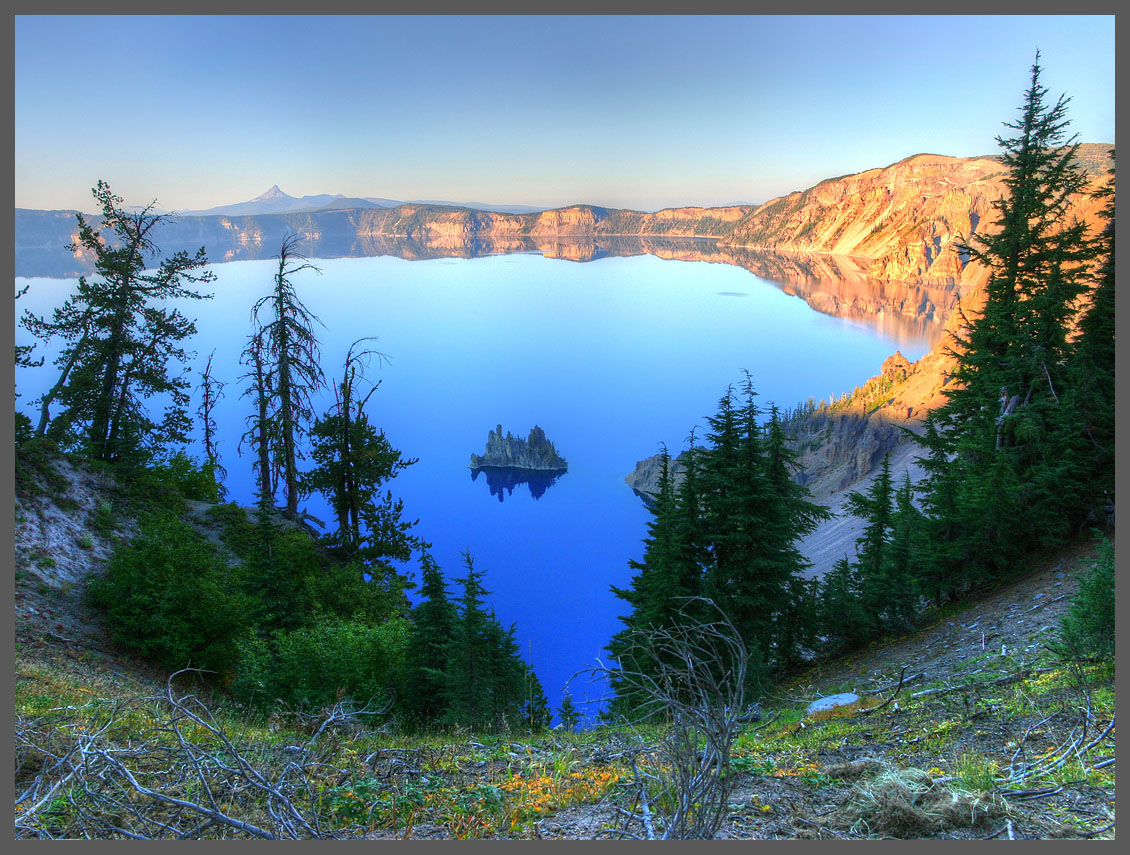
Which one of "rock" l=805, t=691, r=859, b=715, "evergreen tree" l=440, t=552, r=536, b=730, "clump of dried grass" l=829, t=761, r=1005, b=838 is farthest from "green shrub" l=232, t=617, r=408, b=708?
"clump of dried grass" l=829, t=761, r=1005, b=838

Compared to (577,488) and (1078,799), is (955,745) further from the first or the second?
(577,488)

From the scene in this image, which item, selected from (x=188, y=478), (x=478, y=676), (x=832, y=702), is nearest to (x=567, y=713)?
(x=478, y=676)

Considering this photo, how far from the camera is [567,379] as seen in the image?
212ft

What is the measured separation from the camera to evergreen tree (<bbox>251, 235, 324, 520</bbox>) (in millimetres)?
17109

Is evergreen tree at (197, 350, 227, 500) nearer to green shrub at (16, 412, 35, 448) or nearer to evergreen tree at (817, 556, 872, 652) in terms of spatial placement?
green shrub at (16, 412, 35, 448)

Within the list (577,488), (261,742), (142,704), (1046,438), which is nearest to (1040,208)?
(1046,438)

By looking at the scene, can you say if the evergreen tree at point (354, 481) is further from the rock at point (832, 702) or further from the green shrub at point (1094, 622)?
the green shrub at point (1094, 622)

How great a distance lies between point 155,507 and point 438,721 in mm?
10302

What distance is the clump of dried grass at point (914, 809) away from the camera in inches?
139

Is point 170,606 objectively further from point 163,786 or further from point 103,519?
point 163,786

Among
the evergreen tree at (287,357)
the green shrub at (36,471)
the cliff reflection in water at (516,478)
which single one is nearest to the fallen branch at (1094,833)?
the green shrub at (36,471)

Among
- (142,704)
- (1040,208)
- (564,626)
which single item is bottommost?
(564,626)

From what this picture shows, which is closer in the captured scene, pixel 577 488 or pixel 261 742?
pixel 261 742

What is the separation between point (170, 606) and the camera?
10070 millimetres
